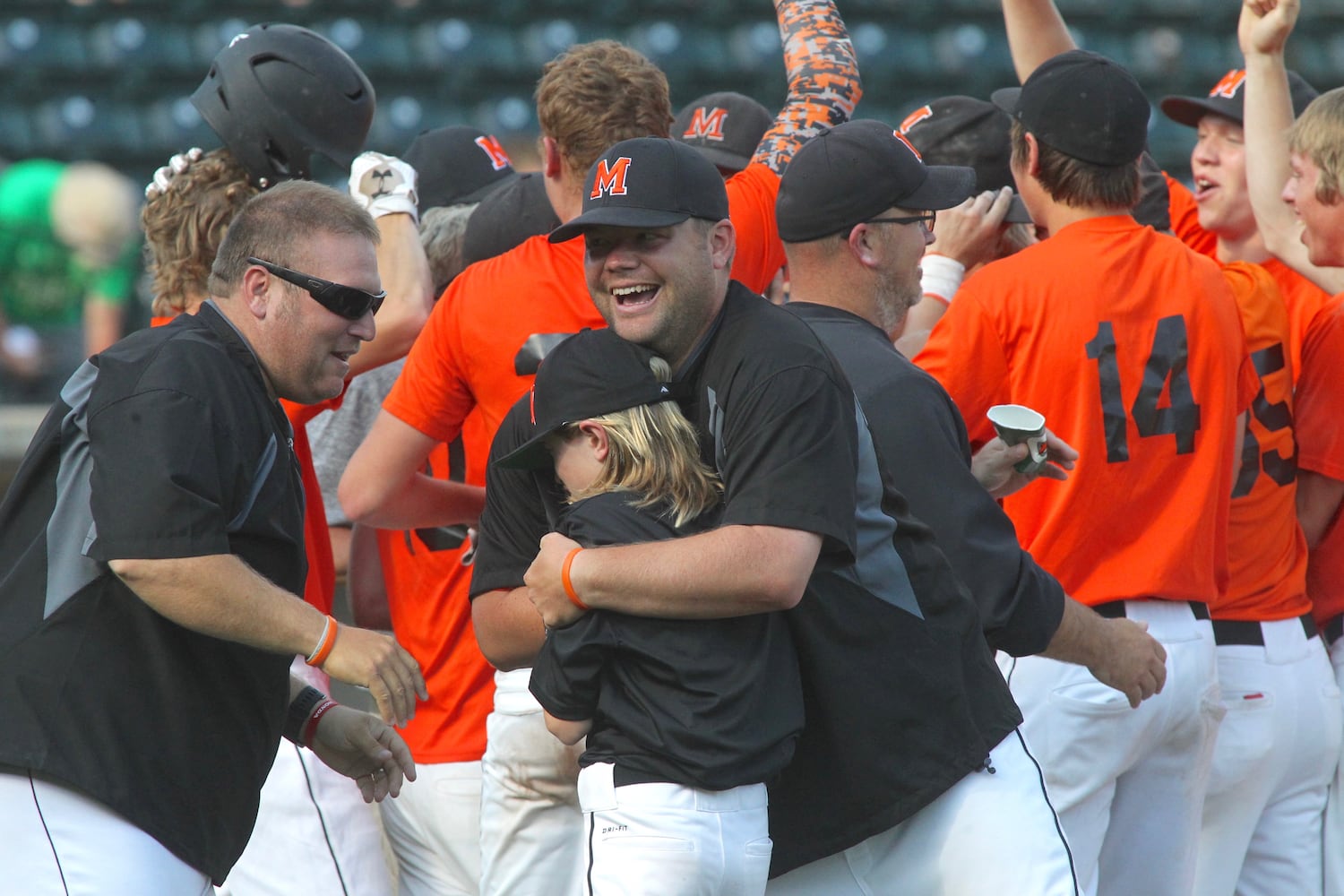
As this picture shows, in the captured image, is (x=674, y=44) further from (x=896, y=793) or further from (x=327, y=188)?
(x=896, y=793)

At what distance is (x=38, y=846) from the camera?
254 cm

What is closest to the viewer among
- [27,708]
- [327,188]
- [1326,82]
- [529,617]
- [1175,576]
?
[27,708]

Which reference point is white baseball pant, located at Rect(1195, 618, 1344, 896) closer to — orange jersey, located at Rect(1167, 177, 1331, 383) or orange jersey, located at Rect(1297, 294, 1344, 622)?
orange jersey, located at Rect(1297, 294, 1344, 622)

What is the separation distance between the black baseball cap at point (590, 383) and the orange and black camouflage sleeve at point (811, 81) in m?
1.35

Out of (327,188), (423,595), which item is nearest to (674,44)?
(423,595)

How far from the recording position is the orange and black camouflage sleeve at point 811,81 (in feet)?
12.7

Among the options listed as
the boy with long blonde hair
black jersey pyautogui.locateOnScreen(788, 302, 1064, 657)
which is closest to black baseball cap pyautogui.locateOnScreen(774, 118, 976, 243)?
black jersey pyautogui.locateOnScreen(788, 302, 1064, 657)

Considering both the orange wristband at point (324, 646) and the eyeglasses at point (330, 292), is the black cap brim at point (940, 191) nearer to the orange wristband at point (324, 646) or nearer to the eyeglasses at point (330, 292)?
the eyeglasses at point (330, 292)

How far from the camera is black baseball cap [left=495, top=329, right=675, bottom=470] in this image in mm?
2514

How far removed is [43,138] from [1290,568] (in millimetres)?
8037

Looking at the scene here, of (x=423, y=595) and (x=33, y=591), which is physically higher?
(x=33, y=591)

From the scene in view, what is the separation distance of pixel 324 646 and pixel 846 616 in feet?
2.85

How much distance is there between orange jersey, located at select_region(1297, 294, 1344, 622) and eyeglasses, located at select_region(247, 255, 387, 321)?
248 centimetres

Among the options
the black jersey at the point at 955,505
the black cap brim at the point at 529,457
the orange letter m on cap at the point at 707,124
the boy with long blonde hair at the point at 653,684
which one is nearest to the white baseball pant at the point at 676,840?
the boy with long blonde hair at the point at 653,684
